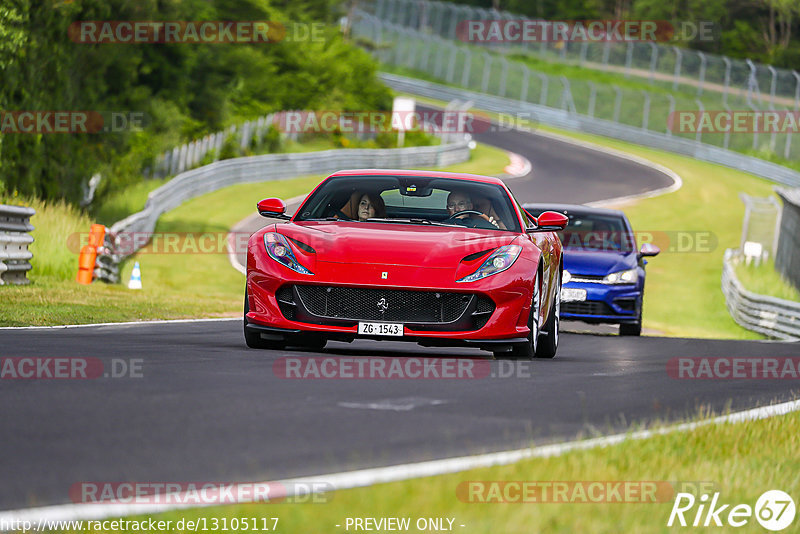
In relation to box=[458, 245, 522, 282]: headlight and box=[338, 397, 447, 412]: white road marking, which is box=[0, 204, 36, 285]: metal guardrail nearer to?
box=[458, 245, 522, 282]: headlight

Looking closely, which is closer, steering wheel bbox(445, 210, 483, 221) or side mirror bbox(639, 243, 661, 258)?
steering wheel bbox(445, 210, 483, 221)

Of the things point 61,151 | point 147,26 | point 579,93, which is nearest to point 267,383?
point 61,151

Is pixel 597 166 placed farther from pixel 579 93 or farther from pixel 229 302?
pixel 229 302

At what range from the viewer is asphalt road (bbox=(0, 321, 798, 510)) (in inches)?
198

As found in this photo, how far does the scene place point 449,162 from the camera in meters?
50.8

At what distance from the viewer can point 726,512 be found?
4711mm

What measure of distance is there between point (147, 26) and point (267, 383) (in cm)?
2734

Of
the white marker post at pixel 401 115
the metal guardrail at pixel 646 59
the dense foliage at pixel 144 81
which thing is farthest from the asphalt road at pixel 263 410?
the metal guardrail at pixel 646 59

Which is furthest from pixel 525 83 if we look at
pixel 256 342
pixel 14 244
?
pixel 256 342

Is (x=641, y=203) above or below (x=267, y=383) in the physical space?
below

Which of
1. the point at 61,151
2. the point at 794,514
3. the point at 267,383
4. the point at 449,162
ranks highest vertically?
the point at 794,514

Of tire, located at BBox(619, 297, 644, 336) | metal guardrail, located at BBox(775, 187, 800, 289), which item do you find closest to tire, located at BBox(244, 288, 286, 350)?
tire, located at BBox(619, 297, 644, 336)

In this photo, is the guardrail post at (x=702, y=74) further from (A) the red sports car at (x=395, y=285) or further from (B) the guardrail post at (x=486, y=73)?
(A) the red sports car at (x=395, y=285)

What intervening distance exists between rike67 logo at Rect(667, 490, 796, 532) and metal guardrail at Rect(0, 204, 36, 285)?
38.2ft
